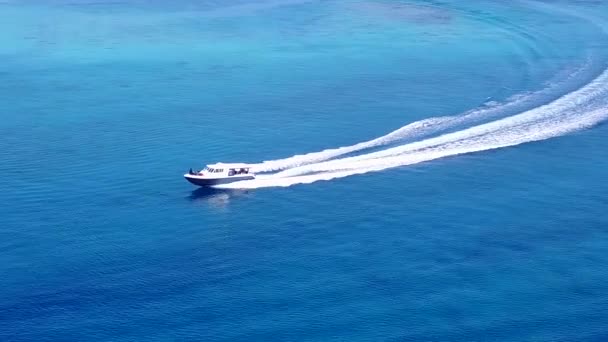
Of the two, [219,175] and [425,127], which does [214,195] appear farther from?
[425,127]

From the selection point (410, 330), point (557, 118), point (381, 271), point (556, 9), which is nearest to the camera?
point (410, 330)

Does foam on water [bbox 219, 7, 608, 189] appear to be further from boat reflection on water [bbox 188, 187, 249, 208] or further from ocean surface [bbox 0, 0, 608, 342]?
boat reflection on water [bbox 188, 187, 249, 208]

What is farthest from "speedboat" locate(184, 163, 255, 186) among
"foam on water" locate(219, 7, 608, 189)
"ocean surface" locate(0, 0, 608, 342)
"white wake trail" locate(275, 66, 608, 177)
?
"white wake trail" locate(275, 66, 608, 177)

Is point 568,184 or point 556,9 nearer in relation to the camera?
point 568,184

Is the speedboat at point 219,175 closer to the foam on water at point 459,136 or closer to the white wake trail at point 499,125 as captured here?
the foam on water at point 459,136

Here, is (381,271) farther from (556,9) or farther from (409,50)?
(556,9)

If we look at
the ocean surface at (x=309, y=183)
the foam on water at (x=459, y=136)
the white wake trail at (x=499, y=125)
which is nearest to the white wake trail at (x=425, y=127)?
the foam on water at (x=459, y=136)

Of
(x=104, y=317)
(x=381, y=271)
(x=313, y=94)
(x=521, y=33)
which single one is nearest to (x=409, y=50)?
(x=521, y=33)

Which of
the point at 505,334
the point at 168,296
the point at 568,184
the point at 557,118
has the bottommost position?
the point at 505,334
